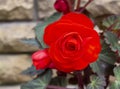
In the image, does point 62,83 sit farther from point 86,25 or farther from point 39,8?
point 39,8

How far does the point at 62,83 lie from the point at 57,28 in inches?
4.9

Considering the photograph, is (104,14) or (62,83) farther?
(104,14)

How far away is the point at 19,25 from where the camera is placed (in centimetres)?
111

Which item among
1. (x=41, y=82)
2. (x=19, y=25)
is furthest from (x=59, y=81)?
(x=19, y=25)

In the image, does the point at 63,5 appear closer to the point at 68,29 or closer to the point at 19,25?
the point at 68,29

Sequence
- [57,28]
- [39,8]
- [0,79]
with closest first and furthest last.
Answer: [57,28], [39,8], [0,79]

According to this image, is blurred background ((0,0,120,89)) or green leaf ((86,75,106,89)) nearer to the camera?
green leaf ((86,75,106,89))

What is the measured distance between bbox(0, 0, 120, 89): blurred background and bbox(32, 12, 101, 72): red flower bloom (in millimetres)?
554

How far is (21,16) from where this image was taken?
110 centimetres

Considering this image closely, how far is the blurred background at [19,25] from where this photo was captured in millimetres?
1070

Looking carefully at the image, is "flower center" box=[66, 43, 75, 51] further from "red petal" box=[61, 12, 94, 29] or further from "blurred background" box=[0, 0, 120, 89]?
"blurred background" box=[0, 0, 120, 89]

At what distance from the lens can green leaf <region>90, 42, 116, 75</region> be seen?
0.54 meters

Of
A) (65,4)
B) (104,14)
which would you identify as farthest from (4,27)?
(65,4)

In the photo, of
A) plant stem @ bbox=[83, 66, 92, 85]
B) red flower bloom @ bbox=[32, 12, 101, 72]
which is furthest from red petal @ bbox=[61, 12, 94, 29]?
plant stem @ bbox=[83, 66, 92, 85]
